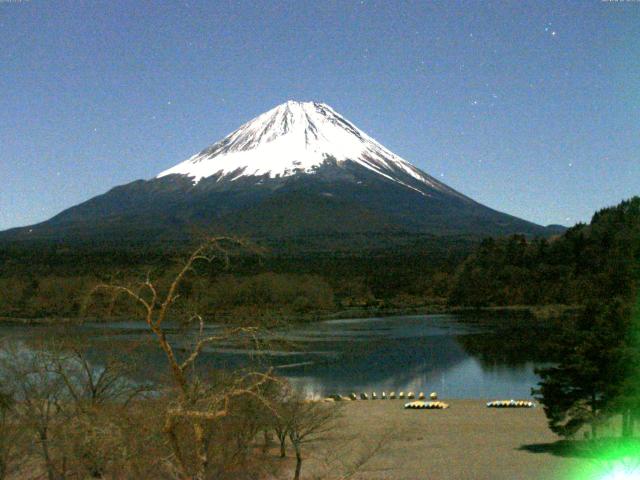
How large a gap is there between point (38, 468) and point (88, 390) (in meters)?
2.00

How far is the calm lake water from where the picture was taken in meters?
29.6

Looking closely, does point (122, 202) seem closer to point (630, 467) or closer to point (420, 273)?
point (420, 273)

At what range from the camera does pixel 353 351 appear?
39.9 m

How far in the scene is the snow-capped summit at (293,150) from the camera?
540ft

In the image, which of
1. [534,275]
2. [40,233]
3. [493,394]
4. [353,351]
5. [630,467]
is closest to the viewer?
[630,467]

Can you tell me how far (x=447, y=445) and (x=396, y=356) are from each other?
785 inches

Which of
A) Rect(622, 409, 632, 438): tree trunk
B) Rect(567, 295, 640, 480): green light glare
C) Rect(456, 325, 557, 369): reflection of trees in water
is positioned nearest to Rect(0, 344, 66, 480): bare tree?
Rect(567, 295, 640, 480): green light glare

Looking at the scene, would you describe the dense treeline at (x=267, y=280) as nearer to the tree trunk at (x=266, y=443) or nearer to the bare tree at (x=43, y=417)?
the tree trunk at (x=266, y=443)

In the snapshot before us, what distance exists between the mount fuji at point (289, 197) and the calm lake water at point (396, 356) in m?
62.4

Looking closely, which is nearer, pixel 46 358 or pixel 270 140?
pixel 46 358

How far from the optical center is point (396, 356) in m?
38.5

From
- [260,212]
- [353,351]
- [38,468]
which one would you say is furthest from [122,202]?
[38,468]

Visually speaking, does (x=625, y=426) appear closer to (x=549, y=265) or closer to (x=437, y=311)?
(x=437, y=311)

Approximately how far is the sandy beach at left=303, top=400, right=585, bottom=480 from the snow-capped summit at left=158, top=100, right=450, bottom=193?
133 m
